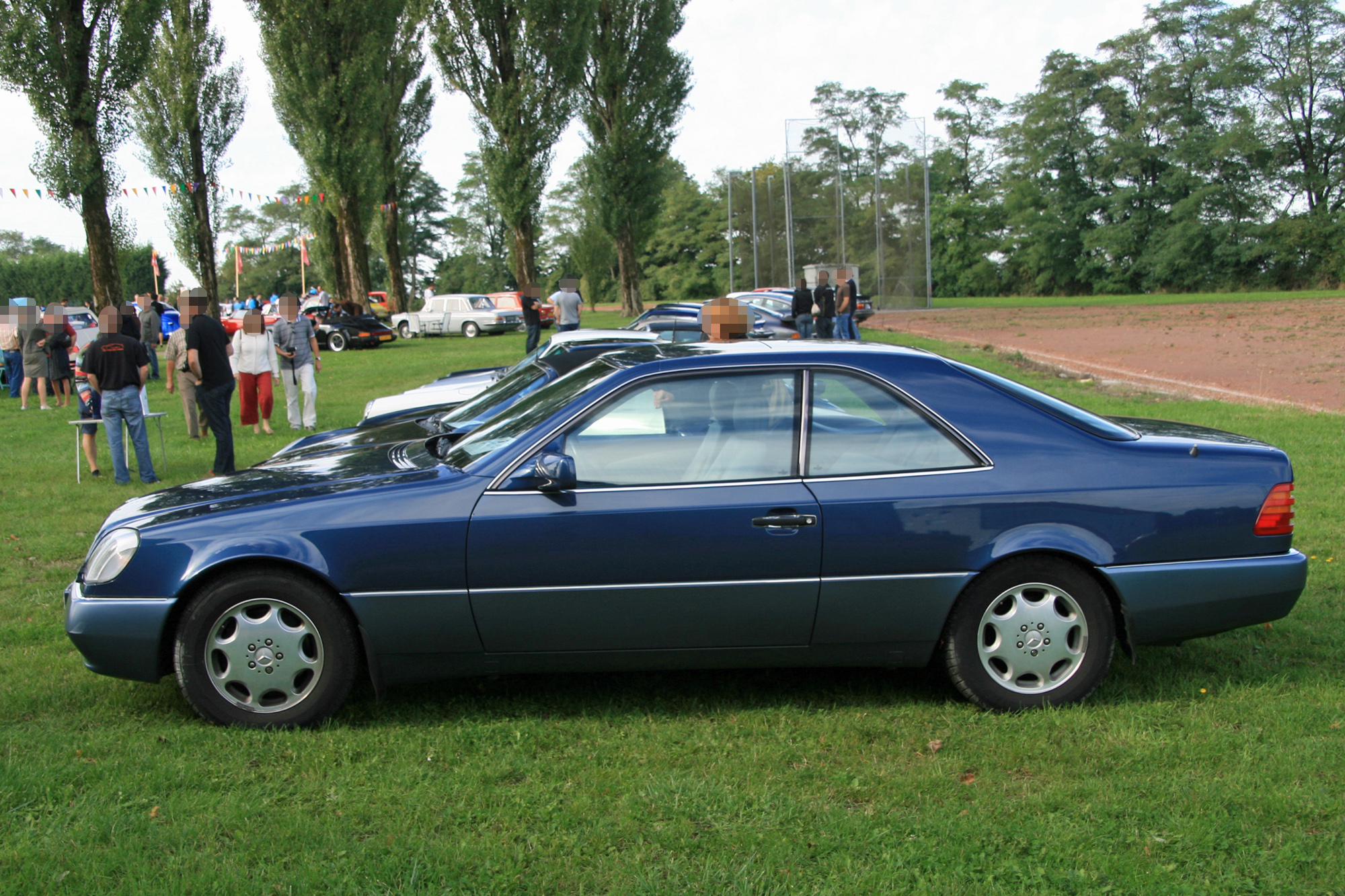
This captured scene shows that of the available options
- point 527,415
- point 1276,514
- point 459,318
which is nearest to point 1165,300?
point 459,318

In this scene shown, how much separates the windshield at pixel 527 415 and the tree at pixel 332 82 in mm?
30462

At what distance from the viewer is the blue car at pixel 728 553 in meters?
3.90

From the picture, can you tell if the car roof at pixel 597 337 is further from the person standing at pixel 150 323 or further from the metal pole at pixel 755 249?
the metal pole at pixel 755 249

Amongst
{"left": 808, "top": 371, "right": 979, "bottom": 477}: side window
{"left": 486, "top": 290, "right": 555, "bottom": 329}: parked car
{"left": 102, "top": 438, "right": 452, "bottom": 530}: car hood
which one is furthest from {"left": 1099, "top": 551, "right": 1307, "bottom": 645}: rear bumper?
{"left": 486, "top": 290, "right": 555, "bottom": 329}: parked car

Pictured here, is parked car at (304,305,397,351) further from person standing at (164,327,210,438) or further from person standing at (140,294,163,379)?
person standing at (164,327,210,438)

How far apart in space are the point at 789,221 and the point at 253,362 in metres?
31.6

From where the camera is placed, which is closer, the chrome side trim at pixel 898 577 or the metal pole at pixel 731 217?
the chrome side trim at pixel 898 577

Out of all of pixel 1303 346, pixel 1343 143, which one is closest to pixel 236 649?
pixel 1303 346

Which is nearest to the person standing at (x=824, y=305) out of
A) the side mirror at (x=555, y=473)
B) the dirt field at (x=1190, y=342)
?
the dirt field at (x=1190, y=342)

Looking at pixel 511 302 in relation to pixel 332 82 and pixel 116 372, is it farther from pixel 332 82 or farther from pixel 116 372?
pixel 116 372

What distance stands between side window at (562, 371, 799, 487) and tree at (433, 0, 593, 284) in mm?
30159

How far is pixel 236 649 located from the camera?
3941 millimetres

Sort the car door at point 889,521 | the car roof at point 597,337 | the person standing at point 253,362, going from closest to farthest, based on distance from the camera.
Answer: the car door at point 889,521, the car roof at point 597,337, the person standing at point 253,362

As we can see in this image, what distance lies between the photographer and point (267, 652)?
3.95m
